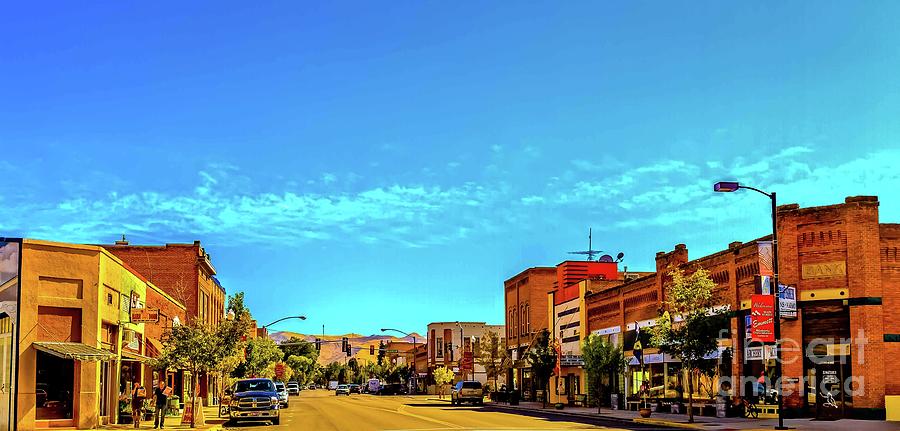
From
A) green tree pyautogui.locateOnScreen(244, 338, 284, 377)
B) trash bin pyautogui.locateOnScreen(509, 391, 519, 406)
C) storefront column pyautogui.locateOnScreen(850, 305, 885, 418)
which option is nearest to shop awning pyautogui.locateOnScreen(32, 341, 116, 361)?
storefront column pyautogui.locateOnScreen(850, 305, 885, 418)

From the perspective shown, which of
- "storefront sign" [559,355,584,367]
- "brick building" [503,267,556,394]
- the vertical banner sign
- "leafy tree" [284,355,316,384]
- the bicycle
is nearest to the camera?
the vertical banner sign

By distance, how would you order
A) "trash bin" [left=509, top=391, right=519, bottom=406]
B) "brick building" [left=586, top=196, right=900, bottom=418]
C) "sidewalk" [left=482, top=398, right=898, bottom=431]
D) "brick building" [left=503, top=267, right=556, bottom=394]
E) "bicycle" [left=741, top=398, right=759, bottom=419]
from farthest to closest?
"brick building" [left=503, top=267, right=556, bottom=394] → "trash bin" [left=509, top=391, right=519, bottom=406] → "bicycle" [left=741, top=398, right=759, bottom=419] → "brick building" [left=586, top=196, right=900, bottom=418] → "sidewalk" [left=482, top=398, right=898, bottom=431]

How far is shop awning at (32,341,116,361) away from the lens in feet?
106

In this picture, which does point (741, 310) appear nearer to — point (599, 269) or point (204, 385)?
point (599, 269)

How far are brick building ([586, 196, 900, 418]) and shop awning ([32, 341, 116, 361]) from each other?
25.5 meters

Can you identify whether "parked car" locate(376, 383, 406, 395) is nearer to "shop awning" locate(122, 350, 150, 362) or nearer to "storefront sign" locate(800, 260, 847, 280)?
"shop awning" locate(122, 350, 150, 362)

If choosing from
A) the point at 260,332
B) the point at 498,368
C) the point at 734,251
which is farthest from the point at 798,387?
the point at 260,332

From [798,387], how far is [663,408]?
514 inches

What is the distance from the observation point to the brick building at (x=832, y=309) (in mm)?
38750

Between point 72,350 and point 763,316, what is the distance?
81.4 ft

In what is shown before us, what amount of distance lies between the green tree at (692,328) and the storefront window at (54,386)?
24.8m

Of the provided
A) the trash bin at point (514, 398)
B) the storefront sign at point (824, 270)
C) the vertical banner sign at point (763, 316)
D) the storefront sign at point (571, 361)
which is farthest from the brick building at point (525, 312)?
the vertical banner sign at point (763, 316)

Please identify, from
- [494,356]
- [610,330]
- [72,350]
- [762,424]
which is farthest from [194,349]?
[494,356]

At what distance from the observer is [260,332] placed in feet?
422
